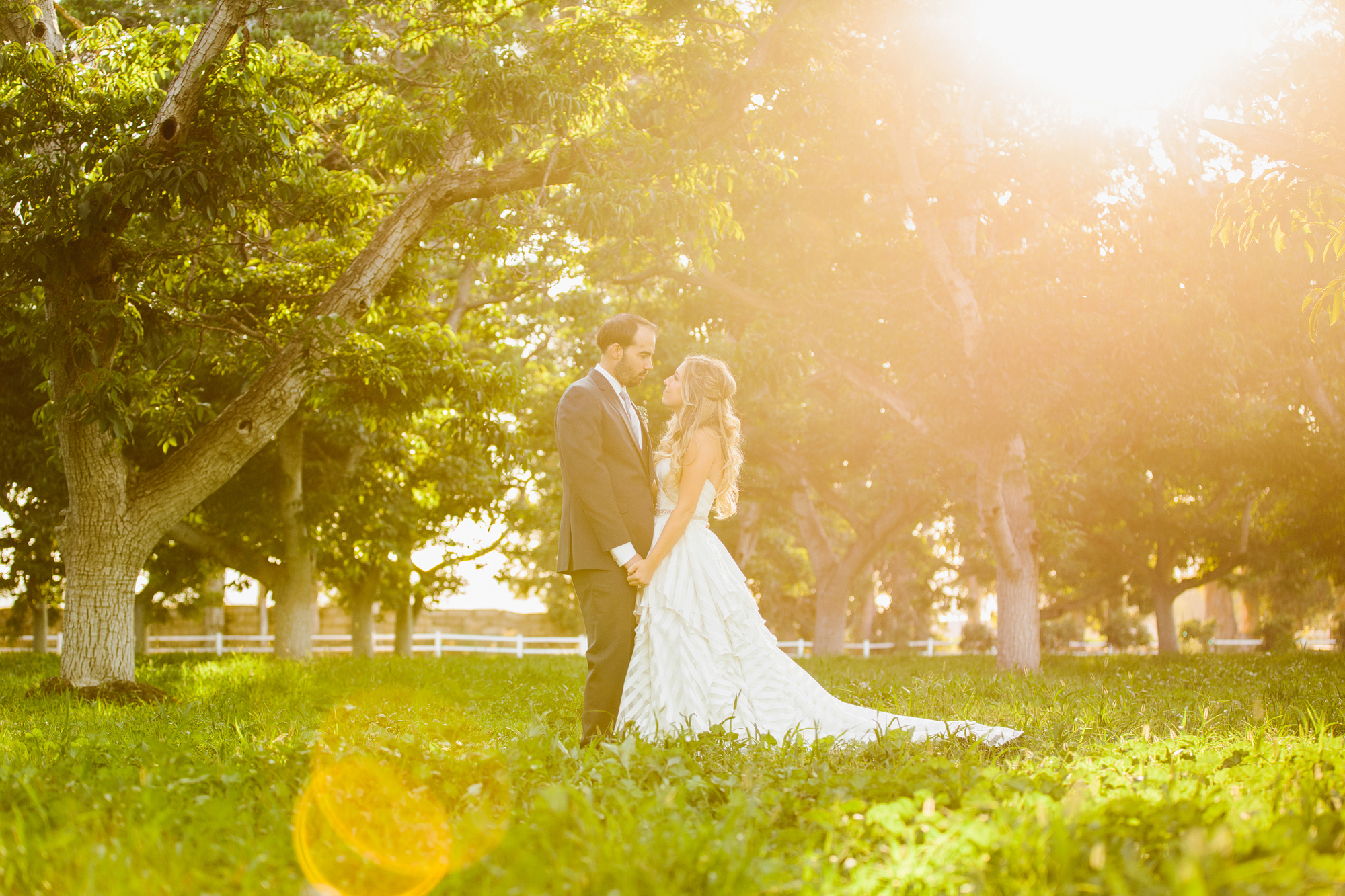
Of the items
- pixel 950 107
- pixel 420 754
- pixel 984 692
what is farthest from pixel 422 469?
pixel 420 754

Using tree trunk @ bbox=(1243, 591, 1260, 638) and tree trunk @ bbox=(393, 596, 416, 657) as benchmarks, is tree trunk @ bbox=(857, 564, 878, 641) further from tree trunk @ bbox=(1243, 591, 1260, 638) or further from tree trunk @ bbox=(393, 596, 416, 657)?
tree trunk @ bbox=(393, 596, 416, 657)

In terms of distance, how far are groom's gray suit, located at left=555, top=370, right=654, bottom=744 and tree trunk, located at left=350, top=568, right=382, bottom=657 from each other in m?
15.0

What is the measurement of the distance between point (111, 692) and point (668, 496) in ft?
18.2

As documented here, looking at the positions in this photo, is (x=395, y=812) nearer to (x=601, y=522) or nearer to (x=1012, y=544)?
(x=601, y=522)

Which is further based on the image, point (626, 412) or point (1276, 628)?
point (1276, 628)

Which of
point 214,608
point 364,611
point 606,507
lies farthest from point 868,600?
point 606,507

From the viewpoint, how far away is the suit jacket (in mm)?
4965

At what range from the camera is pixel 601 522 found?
497 centimetres

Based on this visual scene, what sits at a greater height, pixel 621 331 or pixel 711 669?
pixel 621 331

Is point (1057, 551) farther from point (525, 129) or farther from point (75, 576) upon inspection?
point (75, 576)

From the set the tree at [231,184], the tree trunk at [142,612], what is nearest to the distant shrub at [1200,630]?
the tree trunk at [142,612]

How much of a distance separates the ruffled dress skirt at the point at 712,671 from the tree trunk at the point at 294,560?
9791 millimetres

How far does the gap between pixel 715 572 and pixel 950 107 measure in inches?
422

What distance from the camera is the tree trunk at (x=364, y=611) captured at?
63.3ft
